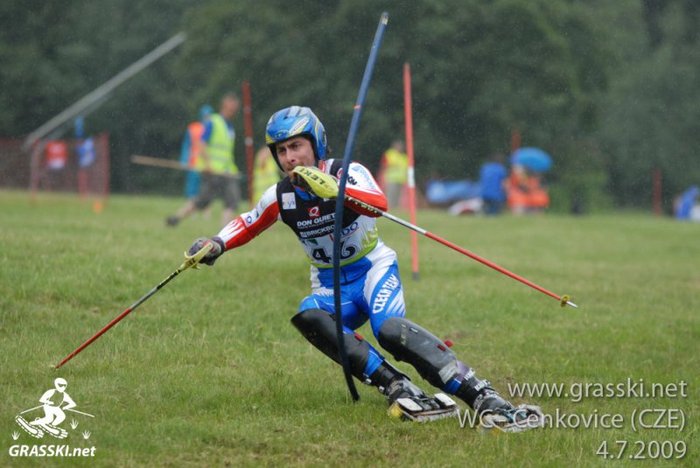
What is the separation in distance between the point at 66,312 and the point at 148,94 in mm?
47578

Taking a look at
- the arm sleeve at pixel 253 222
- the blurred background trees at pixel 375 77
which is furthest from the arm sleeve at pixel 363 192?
the blurred background trees at pixel 375 77

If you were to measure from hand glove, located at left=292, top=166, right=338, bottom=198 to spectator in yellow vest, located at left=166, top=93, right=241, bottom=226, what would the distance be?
489 inches

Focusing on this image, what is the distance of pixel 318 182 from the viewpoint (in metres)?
6.59

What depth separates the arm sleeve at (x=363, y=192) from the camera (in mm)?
6852

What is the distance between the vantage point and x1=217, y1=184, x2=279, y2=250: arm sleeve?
7301 mm

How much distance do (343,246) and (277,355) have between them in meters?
1.88

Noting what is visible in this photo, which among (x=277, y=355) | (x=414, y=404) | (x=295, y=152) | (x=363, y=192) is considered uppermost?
(x=295, y=152)

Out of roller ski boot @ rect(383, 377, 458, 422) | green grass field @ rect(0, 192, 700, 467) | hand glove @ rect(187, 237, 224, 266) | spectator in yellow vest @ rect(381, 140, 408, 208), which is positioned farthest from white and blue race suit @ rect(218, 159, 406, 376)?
spectator in yellow vest @ rect(381, 140, 408, 208)

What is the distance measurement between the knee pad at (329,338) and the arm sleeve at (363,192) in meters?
0.75

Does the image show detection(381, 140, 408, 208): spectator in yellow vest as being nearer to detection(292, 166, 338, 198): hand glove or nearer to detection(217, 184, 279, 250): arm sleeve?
detection(217, 184, 279, 250): arm sleeve

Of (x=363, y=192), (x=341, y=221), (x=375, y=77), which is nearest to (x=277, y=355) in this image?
(x=363, y=192)

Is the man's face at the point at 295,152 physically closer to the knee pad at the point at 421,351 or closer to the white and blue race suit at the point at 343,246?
the white and blue race suit at the point at 343,246

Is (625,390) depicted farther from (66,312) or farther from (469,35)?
(469,35)

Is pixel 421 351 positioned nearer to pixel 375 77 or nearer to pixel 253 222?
pixel 253 222
